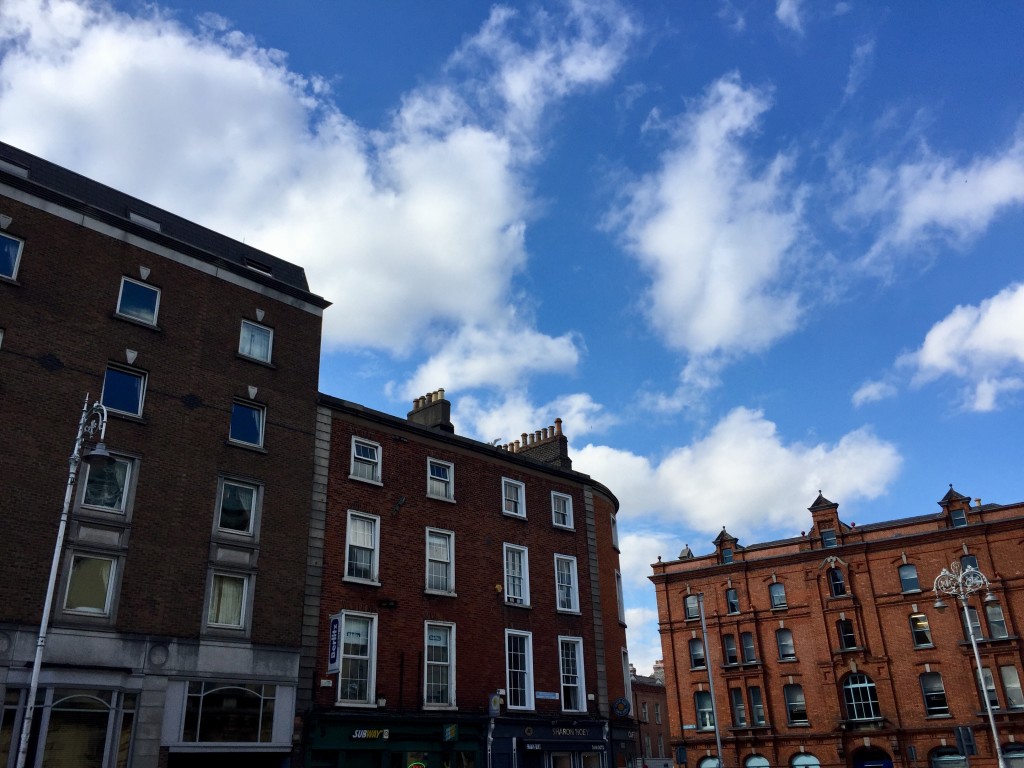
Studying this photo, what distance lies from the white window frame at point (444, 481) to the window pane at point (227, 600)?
7.83 metres

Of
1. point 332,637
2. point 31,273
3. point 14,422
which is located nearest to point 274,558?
point 332,637

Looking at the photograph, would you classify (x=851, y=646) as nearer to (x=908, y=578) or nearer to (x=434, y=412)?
(x=908, y=578)

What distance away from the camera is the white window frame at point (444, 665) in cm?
2642

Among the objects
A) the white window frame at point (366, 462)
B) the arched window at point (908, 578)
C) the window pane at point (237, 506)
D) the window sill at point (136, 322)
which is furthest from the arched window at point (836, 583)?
the window sill at point (136, 322)

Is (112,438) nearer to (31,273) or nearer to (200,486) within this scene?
(200,486)

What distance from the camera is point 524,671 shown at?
29641mm

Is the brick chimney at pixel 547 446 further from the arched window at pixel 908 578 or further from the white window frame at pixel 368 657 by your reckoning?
the arched window at pixel 908 578

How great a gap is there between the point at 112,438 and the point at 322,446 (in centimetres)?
648

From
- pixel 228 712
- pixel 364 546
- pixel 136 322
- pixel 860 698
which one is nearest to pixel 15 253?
pixel 136 322

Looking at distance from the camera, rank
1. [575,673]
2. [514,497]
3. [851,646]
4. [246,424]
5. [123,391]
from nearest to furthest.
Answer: [123,391] → [246,424] → [575,673] → [514,497] → [851,646]

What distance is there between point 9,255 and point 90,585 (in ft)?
28.6

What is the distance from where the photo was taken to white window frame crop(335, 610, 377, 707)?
24067 mm

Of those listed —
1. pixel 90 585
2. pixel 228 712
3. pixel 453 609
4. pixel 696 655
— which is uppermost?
pixel 696 655

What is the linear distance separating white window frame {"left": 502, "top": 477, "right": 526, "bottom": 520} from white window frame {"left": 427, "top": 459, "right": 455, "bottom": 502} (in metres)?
2.61
